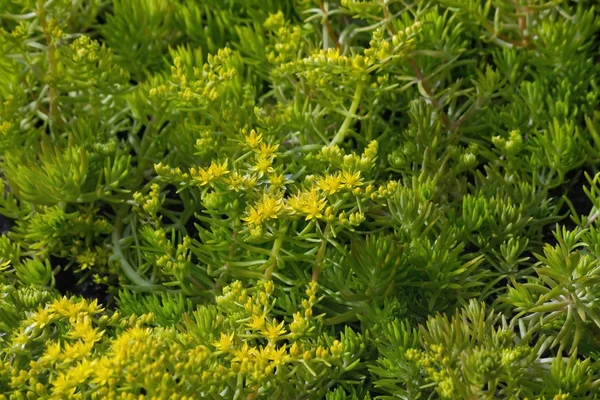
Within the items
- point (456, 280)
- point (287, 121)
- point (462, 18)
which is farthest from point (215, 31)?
point (456, 280)

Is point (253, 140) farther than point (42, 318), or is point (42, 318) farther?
point (253, 140)

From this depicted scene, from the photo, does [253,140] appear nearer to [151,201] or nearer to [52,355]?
[151,201]

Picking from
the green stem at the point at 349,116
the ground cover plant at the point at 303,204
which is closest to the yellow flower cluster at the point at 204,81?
the ground cover plant at the point at 303,204

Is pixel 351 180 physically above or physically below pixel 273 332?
above

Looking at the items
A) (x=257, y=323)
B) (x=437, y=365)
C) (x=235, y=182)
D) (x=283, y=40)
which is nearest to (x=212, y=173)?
(x=235, y=182)

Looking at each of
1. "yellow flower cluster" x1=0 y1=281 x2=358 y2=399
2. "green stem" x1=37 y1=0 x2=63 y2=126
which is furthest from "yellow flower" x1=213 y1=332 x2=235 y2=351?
"green stem" x1=37 y1=0 x2=63 y2=126

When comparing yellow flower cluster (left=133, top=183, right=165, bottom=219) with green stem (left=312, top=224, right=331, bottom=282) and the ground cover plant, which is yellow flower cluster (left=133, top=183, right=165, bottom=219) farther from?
green stem (left=312, top=224, right=331, bottom=282)

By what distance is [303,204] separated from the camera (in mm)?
1460

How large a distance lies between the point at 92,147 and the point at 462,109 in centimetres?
84

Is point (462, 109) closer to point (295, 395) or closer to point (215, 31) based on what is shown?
point (215, 31)

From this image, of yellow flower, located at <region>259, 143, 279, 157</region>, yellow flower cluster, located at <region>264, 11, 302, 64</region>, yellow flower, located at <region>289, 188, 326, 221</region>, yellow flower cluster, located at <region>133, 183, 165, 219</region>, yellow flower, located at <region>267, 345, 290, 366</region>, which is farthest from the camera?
yellow flower cluster, located at <region>264, 11, 302, 64</region>

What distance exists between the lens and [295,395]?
1.51m

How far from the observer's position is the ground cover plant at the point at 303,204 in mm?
1414

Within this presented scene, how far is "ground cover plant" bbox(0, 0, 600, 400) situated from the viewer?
1414 millimetres
